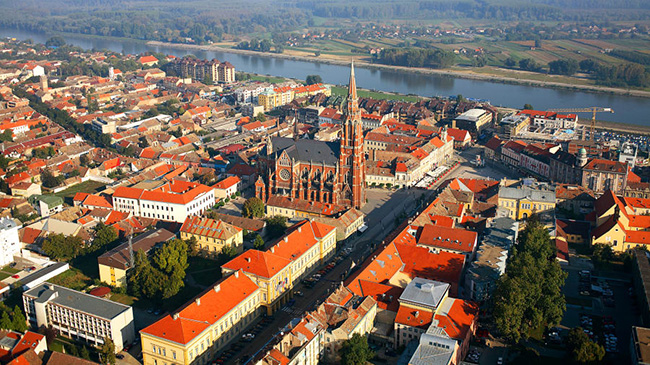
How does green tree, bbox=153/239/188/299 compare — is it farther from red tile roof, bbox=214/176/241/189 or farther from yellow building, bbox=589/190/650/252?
yellow building, bbox=589/190/650/252

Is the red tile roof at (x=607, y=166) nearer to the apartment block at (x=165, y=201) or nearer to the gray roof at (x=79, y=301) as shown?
the apartment block at (x=165, y=201)

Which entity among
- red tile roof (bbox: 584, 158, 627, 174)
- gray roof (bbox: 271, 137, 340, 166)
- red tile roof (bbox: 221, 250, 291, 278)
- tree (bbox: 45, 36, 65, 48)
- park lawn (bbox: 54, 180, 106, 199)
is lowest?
park lawn (bbox: 54, 180, 106, 199)

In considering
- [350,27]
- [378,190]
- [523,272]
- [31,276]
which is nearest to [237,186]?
[378,190]

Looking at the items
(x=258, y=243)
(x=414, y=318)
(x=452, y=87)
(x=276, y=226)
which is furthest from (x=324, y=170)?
(x=452, y=87)

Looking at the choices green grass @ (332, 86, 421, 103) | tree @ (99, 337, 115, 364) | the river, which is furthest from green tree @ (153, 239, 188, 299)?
the river

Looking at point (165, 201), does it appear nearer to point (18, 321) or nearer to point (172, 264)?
point (172, 264)

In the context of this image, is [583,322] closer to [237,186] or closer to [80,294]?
[80,294]
